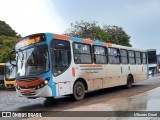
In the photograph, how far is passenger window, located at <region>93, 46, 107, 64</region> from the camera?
16094mm

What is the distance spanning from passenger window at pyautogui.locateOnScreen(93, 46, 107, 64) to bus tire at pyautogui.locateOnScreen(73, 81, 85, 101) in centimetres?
208

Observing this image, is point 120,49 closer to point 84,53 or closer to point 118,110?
point 84,53

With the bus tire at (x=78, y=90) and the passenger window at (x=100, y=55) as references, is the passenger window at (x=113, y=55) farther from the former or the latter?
the bus tire at (x=78, y=90)

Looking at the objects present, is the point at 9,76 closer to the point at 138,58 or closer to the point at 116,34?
the point at 138,58

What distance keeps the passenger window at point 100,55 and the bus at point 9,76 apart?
39.1 feet

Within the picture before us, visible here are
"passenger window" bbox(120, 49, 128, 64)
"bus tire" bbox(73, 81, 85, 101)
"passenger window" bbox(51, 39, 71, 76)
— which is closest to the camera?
"passenger window" bbox(51, 39, 71, 76)

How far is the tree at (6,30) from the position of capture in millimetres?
55688

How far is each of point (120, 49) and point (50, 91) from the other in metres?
8.34

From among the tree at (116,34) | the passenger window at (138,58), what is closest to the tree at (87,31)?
the tree at (116,34)

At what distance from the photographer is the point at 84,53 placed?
15.0m

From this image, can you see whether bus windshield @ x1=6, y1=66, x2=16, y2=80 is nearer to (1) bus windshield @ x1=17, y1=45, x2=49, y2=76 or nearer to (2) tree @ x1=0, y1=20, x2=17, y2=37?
(1) bus windshield @ x1=17, y1=45, x2=49, y2=76

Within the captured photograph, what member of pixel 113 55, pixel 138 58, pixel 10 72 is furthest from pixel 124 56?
pixel 10 72

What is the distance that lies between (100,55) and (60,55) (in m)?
4.03

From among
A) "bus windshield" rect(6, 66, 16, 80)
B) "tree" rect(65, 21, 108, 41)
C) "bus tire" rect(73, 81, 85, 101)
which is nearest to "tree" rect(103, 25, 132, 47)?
"tree" rect(65, 21, 108, 41)
